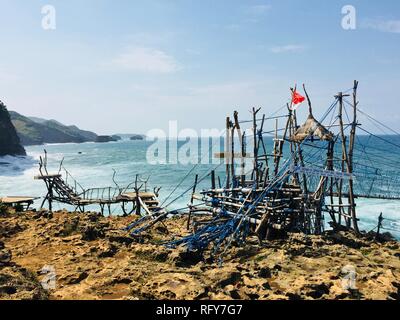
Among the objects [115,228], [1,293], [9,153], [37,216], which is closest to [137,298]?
[1,293]

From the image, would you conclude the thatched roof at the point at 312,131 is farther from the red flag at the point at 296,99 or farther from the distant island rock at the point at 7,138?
the distant island rock at the point at 7,138

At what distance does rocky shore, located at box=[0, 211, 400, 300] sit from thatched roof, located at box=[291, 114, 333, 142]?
16.9ft

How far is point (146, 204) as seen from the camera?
85.9ft

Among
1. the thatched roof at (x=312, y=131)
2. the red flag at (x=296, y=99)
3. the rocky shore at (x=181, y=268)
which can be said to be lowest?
the rocky shore at (x=181, y=268)

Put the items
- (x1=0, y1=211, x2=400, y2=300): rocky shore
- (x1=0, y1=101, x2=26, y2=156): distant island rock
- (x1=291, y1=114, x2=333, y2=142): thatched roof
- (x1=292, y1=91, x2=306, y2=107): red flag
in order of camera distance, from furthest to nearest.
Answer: (x1=0, y1=101, x2=26, y2=156): distant island rock < (x1=292, y1=91, x2=306, y2=107): red flag < (x1=291, y1=114, x2=333, y2=142): thatched roof < (x1=0, y1=211, x2=400, y2=300): rocky shore

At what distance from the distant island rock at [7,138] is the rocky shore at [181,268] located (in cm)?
8247

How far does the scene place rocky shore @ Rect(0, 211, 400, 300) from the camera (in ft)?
30.8

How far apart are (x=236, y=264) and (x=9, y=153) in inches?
3695

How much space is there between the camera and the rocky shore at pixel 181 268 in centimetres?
939

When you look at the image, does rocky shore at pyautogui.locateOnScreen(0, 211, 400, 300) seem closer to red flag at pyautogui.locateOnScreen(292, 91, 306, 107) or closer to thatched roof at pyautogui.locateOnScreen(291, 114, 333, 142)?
thatched roof at pyautogui.locateOnScreen(291, 114, 333, 142)

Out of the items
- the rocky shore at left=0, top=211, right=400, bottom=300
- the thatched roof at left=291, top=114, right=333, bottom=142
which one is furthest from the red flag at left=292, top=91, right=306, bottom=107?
the rocky shore at left=0, top=211, right=400, bottom=300

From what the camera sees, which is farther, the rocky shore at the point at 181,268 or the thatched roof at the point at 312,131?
the thatched roof at the point at 312,131

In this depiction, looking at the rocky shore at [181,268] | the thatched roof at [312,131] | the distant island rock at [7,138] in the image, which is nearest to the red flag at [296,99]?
the thatched roof at [312,131]
